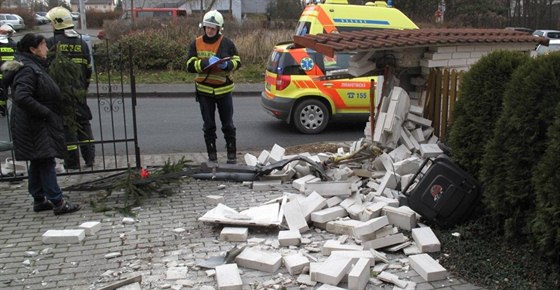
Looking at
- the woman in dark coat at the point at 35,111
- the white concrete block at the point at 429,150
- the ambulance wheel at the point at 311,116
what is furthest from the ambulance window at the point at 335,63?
the woman in dark coat at the point at 35,111

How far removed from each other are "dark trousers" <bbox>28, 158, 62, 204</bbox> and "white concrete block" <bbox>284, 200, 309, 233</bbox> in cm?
234

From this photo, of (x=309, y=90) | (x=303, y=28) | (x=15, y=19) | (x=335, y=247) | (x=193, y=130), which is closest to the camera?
(x=335, y=247)

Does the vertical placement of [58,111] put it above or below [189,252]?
above

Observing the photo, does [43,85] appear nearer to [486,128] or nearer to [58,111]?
[58,111]

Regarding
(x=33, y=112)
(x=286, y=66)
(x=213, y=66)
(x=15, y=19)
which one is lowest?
(x=33, y=112)

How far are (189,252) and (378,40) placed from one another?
335 centimetres

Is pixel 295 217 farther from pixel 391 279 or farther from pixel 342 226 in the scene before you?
pixel 391 279

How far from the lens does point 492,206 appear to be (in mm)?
4172

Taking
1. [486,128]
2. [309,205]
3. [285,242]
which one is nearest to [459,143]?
[486,128]

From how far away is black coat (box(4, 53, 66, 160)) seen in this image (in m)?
4.97

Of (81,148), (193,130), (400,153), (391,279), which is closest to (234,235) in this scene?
(391,279)

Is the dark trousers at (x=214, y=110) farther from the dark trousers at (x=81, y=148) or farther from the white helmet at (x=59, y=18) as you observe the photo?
the white helmet at (x=59, y=18)

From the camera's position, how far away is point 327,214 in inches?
193

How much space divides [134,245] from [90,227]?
0.55 meters
